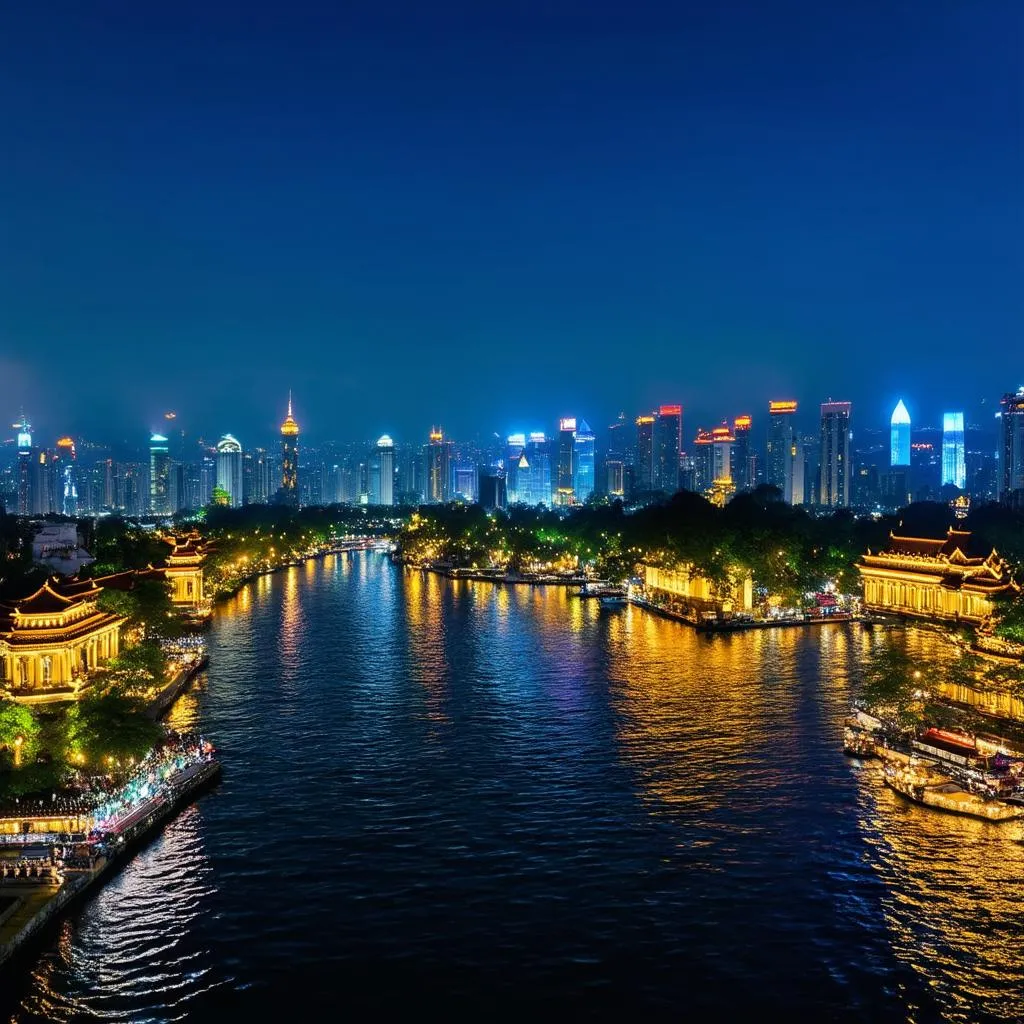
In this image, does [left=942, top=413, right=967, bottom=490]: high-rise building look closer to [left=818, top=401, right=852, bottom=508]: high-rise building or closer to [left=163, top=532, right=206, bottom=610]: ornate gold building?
[left=818, top=401, right=852, bottom=508]: high-rise building

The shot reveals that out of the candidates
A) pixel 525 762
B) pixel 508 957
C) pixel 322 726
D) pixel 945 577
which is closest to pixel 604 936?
pixel 508 957

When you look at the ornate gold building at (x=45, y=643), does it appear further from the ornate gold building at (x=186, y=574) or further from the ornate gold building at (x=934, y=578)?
the ornate gold building at (x=934, y=578)

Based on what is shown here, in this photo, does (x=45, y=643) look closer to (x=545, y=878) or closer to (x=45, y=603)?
(x=45, y=603)

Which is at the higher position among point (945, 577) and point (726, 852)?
point (945, 577)

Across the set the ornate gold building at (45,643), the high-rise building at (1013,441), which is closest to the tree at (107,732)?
the ornate gold building at (45,643)

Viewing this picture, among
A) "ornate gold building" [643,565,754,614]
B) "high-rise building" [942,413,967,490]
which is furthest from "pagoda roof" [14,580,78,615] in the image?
A: "high-rise building" [942,413,967,490]

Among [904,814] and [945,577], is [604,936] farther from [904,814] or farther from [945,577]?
[945,577]

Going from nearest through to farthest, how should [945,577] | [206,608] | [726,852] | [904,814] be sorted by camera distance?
1. [726,852]
2. [904,814]
3. [945,577]
4. [206,608]
